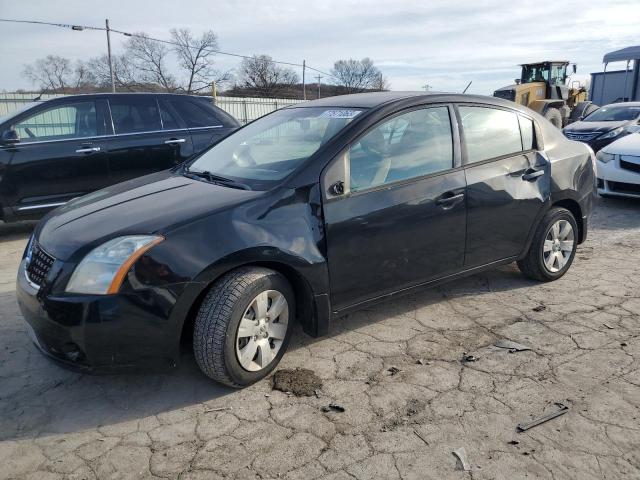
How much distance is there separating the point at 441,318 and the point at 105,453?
2414 millimetres

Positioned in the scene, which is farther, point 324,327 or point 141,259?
point 324,327

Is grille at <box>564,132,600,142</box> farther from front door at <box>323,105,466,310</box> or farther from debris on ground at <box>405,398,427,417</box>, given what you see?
debris on ground at <box>405,398,427,417</box>

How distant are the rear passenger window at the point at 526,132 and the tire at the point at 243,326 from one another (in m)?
2.43

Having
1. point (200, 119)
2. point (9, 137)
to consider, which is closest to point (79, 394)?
point (9, 137)

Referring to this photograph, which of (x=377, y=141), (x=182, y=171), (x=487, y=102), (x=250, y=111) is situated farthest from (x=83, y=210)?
(x=250, y=111)

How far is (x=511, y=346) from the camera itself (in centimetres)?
338

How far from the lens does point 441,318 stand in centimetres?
382

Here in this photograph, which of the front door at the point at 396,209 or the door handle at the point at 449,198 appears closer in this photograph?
the front door at the point at 396,209

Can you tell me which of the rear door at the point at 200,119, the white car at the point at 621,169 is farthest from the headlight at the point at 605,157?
the rear door at the point at 200,119

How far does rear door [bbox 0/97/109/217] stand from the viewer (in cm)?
599

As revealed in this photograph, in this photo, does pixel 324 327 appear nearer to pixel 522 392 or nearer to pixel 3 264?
pixel 522 392

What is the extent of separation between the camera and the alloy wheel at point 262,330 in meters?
2.80

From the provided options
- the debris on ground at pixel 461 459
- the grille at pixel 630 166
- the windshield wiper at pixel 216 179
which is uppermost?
the windshield wiper at pixel 216 179

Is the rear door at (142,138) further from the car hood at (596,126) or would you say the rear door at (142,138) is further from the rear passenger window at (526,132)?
the car hood at (596,126)
